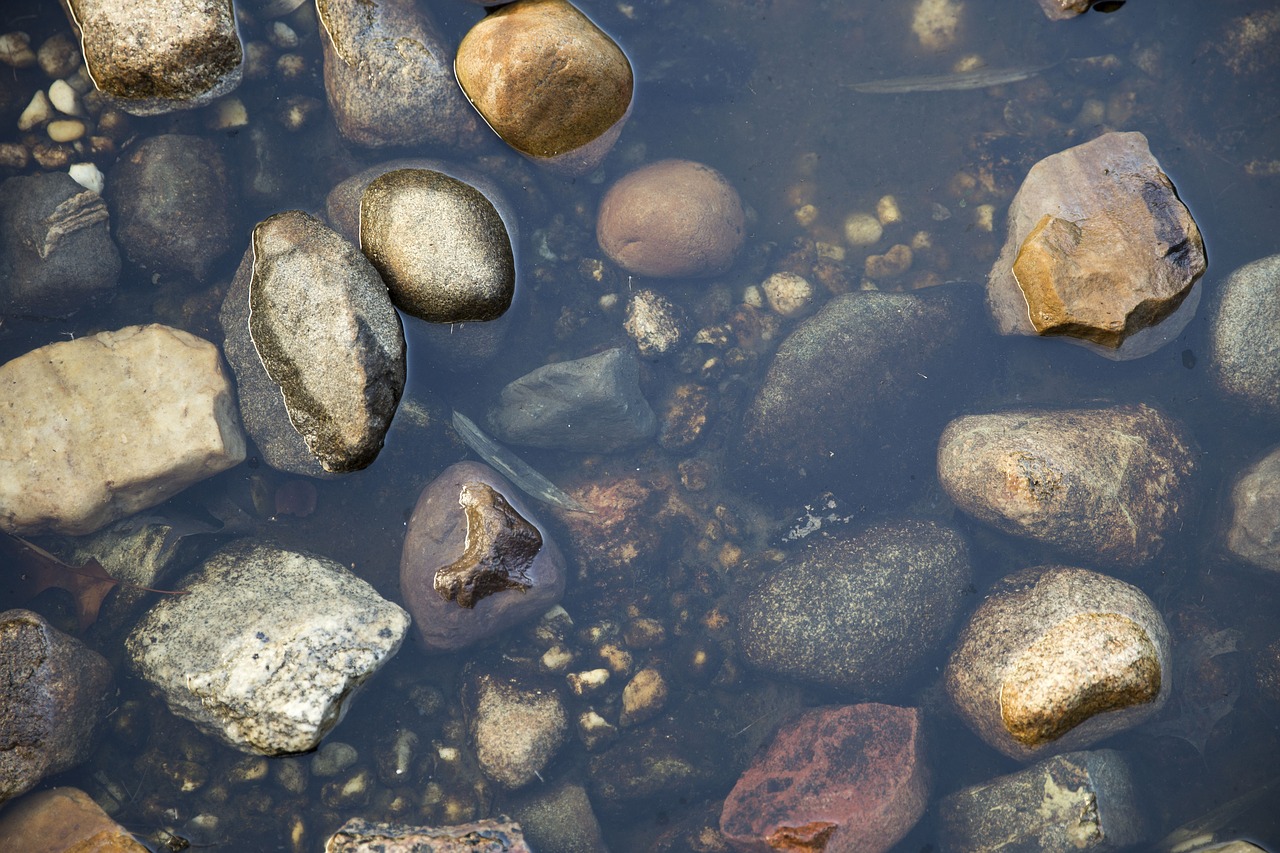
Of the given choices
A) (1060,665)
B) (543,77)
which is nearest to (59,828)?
(543,77)

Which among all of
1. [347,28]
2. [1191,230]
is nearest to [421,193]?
[347,28]

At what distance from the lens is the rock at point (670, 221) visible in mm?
5875

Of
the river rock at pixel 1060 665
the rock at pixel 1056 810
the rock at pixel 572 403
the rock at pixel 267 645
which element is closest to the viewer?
the rock at pixel 267 645

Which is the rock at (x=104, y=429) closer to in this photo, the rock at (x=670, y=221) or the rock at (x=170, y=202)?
the rock at (x=170, y=202)

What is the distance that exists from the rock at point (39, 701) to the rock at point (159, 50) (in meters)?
3.54

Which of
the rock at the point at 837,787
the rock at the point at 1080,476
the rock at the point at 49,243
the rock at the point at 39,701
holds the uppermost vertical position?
the rock at the point at 49,243

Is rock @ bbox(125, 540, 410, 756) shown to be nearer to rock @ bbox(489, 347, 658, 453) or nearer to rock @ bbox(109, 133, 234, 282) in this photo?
rock @ bbox(489, 347, 658, 453)

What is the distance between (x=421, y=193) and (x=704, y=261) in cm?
250

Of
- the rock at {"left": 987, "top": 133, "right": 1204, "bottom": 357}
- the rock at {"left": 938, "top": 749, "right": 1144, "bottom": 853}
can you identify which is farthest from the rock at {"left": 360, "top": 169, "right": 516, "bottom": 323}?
the rock at {"left": 938, "top": 749, "right": 1144, "bottom": 853}

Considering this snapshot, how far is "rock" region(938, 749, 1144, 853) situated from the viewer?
187 inches

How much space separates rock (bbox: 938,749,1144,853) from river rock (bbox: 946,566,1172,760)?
148 millimetres

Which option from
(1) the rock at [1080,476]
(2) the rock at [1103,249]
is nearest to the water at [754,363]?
(1) the rock at [1080,476]

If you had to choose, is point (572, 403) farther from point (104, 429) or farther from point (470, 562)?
point (104, 429)

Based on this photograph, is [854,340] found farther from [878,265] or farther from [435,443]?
[435,443]
